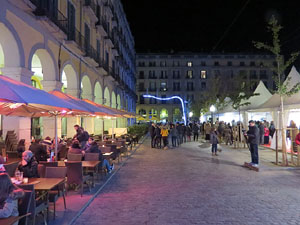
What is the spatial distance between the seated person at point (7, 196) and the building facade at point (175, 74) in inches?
2798

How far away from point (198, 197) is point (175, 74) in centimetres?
7062

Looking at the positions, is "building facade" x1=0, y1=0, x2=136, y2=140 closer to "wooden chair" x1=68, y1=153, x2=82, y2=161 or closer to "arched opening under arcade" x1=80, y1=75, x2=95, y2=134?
"arched opening under arcade" x1=80, y1=75, x2=95, y2=134

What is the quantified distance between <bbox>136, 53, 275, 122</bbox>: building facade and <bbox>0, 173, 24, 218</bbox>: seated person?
71.1 metres

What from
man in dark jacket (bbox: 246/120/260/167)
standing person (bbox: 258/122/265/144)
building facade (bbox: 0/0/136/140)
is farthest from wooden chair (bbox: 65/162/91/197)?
standing person (bbox: 258/122/265/144)

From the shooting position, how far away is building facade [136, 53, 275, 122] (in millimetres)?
75125

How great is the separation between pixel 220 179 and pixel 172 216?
395cm

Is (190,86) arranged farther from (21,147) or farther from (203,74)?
(21,147)

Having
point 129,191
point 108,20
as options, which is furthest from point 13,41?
point 108,20

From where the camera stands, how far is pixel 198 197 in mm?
7043

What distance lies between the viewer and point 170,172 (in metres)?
10.5

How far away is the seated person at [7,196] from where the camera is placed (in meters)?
3.90

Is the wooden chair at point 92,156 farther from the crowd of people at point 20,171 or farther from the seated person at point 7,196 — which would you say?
the seated person at point 7,196

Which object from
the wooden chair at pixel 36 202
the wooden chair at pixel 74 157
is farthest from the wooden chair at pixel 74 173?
the wooden chair at pixel 36 202

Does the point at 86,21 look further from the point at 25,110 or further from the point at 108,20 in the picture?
the point at 25,110
